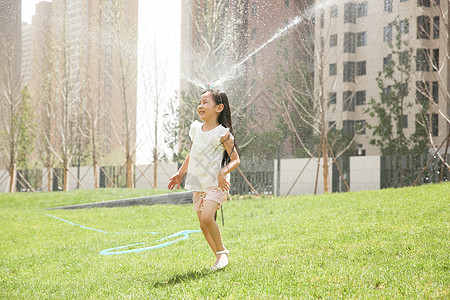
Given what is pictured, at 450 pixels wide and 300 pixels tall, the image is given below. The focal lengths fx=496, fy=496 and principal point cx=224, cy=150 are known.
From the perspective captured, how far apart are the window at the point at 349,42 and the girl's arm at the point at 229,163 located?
580 inches

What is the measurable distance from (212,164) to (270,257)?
Answer: 1.39 meters

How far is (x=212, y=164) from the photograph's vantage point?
4590 mm

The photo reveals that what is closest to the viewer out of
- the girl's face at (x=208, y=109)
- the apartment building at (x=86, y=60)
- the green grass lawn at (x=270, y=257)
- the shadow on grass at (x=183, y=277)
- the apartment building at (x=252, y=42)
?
the green grass lawn at (x=270, y=257)

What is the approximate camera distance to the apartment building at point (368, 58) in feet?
55.6

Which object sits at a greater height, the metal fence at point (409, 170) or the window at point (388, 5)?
the window at point (388, 5)

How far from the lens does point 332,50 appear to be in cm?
1903

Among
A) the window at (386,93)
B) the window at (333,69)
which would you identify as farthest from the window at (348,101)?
the window at (386,93)

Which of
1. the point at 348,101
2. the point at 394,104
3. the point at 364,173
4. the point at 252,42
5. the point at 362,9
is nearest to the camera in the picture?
the point at 364,173

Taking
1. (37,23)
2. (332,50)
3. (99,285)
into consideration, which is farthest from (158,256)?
(37,23)

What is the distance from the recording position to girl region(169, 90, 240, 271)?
448 cm

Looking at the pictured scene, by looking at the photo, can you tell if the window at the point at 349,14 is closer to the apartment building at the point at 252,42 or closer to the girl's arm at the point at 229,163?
the apartment building at the point at 252,42

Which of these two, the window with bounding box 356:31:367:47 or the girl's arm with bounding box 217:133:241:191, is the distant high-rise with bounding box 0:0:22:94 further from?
the girl's arm with bounding box 217:133:241:191

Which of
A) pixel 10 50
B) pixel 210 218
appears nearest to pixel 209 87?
pixel 210 218

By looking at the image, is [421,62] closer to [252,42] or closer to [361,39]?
[361,39]
